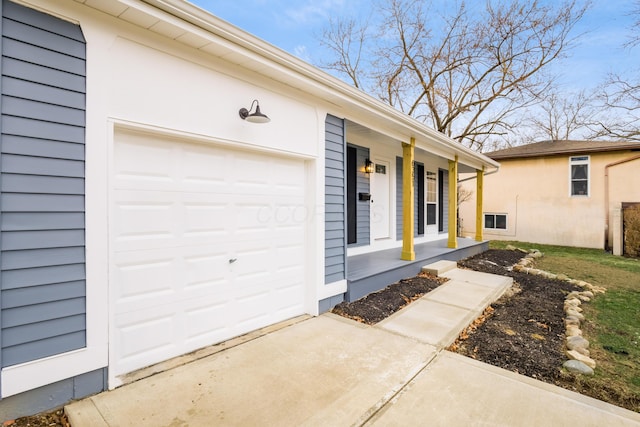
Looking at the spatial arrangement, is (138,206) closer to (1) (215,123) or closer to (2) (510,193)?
(1) (215,123)

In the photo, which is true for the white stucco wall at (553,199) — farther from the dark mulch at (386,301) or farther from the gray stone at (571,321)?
the gray stone at (571,321)

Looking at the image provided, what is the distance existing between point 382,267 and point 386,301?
847 millimetres

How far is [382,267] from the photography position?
5184 millimetres

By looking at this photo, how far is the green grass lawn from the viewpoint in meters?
2.58

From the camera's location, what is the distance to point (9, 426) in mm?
1881

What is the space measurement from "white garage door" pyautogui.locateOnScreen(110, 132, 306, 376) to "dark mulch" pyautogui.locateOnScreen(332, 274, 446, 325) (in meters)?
0.81

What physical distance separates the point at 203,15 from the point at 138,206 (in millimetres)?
1589

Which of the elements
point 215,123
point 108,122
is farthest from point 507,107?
point 108,122

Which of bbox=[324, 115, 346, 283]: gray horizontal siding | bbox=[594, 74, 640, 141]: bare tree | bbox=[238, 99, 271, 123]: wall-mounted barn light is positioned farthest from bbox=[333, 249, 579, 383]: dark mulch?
bbox=[594, 74, 640, 141]: bare tree

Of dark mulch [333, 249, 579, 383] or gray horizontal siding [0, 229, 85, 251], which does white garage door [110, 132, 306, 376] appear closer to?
gray horizontal siding [0, 229, 85, 251]

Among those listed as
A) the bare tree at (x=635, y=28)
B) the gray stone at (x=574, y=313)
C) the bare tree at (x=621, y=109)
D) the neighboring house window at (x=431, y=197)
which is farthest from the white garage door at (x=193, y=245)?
the bare tree at (x=621, y=109)

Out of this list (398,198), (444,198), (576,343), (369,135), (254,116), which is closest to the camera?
(254,116)

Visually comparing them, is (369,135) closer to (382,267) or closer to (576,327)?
(382,267)

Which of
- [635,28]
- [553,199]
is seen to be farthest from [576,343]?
[553,199]
